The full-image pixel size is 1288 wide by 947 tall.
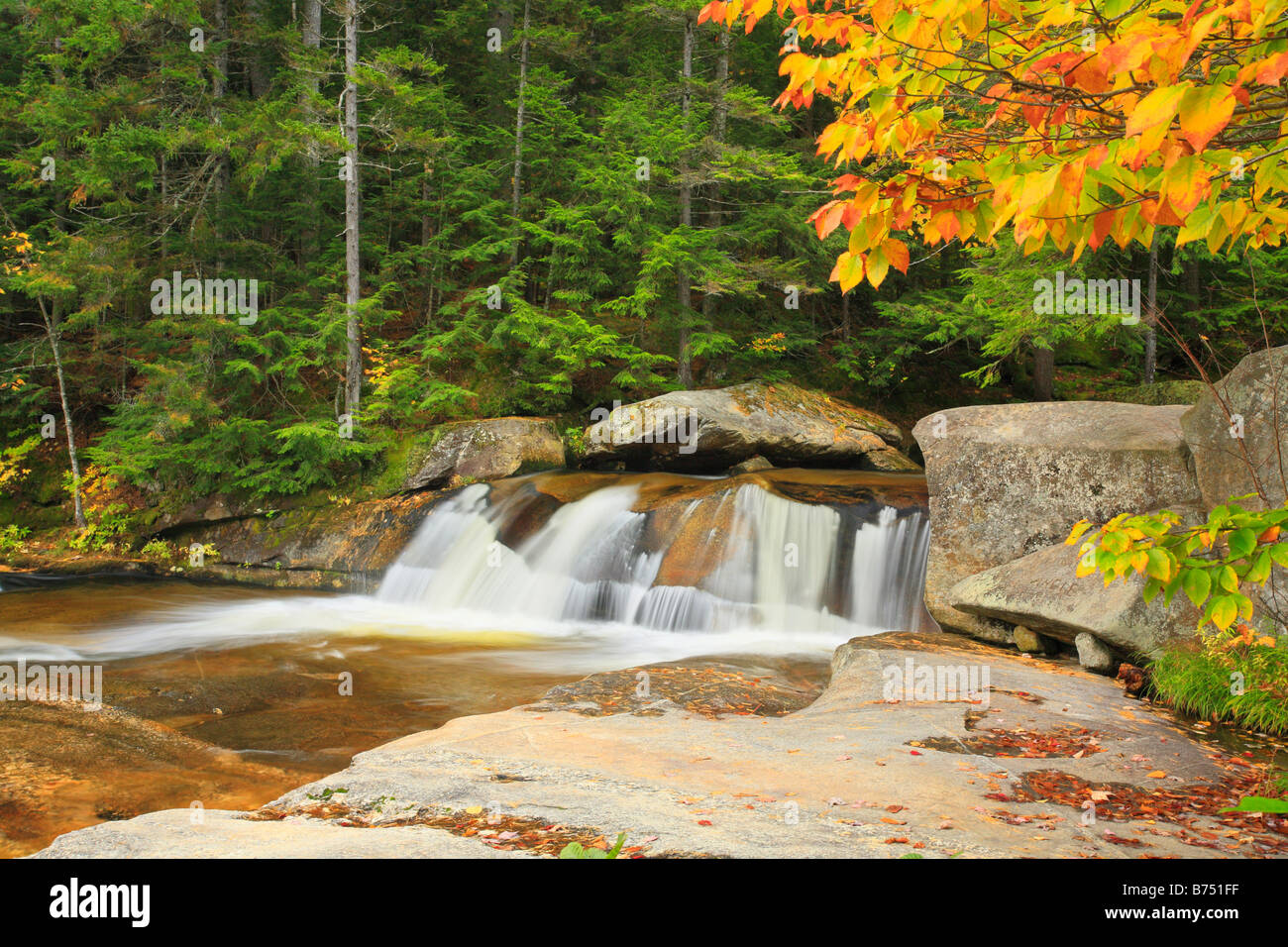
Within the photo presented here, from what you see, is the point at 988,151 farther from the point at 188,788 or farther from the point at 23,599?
the point at 23,599

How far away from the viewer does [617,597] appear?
10.8m

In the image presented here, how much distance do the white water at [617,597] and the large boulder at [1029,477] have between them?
1.08 metres

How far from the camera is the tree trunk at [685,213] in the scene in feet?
49.7

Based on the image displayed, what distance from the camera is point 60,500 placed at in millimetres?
15586

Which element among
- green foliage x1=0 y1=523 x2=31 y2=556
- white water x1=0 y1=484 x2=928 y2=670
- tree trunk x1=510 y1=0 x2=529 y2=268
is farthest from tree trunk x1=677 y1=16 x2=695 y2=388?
green foliage x1=0 y1=523 x2=31 y2=556

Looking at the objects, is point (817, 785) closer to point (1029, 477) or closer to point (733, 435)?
point (1029, 477)

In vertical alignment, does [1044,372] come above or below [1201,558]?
above

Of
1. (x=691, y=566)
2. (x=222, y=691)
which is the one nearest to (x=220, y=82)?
(x=222, y=691)

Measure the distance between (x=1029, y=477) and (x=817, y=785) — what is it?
18.5 feet

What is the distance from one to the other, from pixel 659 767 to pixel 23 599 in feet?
38.1

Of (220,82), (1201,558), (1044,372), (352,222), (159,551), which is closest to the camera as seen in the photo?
(1201,558)

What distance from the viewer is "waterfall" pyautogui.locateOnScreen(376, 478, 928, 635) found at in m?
9.99

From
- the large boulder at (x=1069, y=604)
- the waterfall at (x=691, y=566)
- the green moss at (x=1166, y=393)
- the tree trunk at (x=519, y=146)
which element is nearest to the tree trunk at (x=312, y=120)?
the tree trunk at (x=519, y=146)

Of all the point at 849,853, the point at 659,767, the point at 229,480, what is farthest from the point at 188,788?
the point at 229,480
